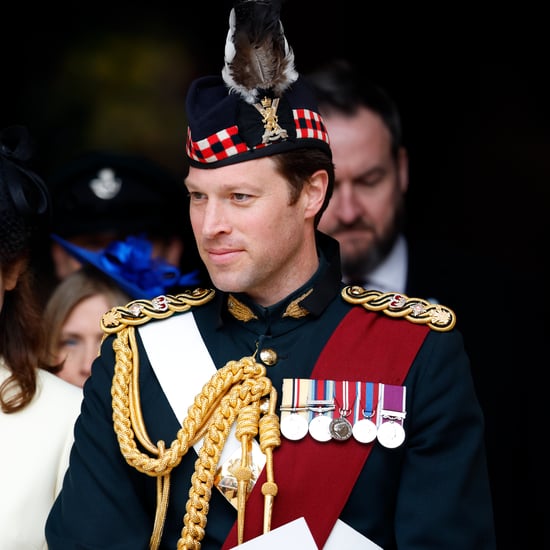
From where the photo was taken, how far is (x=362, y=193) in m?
4.70

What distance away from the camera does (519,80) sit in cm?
596

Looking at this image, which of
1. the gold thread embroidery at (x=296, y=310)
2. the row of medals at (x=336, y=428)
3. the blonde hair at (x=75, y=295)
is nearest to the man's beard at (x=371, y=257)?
the blonde hair at (x=75, y=295)

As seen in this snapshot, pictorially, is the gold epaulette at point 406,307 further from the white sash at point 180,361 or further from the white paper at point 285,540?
the white paper at point 285,540

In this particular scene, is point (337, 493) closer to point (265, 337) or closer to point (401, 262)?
point (265, 337)

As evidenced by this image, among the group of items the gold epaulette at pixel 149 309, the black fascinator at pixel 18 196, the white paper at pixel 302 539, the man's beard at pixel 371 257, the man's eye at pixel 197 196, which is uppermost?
the man's eye at pixel 197 196

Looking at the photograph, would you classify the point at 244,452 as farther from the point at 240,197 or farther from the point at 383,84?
the point at 383,84

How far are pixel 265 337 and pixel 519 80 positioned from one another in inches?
128

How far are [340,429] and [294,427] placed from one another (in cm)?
11

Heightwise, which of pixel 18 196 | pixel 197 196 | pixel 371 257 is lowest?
pixel 371 257

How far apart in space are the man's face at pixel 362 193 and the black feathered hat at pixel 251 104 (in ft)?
5.10

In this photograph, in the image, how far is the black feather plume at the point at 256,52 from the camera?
9.86ft

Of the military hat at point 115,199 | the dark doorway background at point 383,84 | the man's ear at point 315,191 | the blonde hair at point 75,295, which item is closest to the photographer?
the man's ear at point 315,191

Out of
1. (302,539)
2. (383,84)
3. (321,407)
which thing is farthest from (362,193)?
(302,539)

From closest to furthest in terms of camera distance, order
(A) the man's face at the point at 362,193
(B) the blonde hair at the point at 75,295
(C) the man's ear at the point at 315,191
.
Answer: (C) the man's ear at the point at 315,191, (B) the blonde hair at the point at 75,295, (A) the man's face at the point at 362,193
